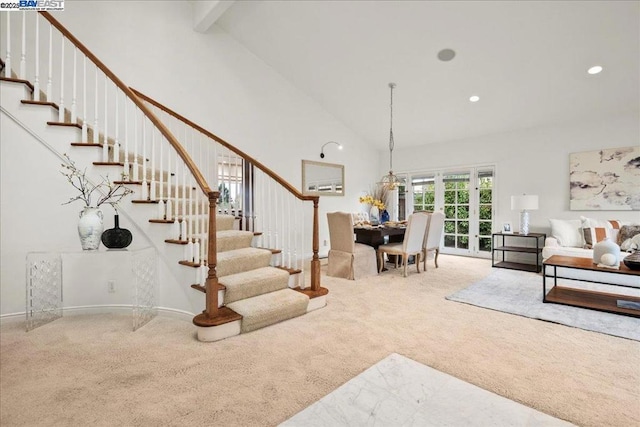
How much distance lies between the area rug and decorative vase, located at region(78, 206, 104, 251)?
3657mm

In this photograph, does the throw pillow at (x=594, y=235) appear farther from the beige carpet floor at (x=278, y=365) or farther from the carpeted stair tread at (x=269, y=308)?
the carpeted stair tread at (x=269, y=308)

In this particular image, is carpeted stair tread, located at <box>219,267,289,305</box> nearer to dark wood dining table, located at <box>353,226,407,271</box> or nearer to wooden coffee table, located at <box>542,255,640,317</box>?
dark wood dining table, located at <box>353,226,407,271</box>

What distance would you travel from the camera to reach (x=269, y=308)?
2.66 meters

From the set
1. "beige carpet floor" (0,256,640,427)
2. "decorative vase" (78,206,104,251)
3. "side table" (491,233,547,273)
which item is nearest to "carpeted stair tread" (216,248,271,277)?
"beige carpet floor" (0,256,640,427)

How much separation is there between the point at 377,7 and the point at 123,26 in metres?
3.44

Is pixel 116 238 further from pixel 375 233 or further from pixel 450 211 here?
pixel 450 211

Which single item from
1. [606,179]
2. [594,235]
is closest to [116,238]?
[594,235]

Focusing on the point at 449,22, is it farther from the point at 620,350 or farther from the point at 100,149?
the point at 100,149

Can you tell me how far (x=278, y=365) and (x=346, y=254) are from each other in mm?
2511

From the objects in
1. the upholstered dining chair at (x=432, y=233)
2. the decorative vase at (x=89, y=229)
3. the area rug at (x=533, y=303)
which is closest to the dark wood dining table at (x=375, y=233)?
the upholstered dining chair at (x=432, y=233)

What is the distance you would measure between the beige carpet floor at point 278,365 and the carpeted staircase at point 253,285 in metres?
0.12

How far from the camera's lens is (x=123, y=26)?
4074 millimetres

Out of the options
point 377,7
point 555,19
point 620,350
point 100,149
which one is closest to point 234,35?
point 377,7

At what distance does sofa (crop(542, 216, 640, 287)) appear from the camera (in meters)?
4.05
